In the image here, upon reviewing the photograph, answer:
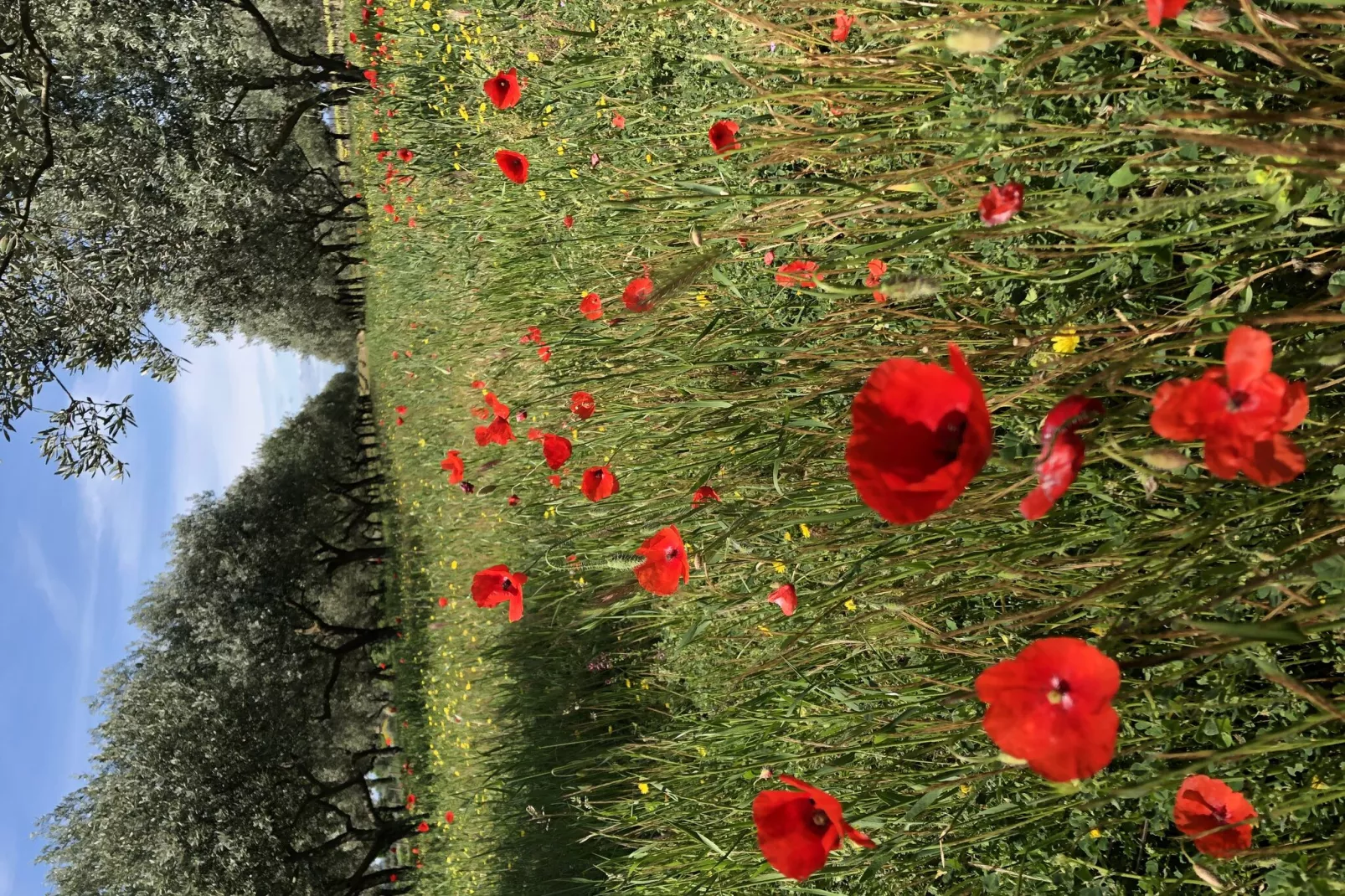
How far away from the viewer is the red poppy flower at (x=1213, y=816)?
1.36 m

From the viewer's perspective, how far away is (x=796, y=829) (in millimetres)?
1705

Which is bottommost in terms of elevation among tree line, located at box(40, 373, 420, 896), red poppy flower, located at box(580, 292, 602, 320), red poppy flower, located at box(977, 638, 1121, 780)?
tree line, located at box(40, 373, 420, 896)

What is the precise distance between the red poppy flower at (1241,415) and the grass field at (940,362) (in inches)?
2.7

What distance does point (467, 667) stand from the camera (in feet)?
24.0

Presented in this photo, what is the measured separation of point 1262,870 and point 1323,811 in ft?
0.87

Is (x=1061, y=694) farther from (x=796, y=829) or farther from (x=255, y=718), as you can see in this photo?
(x=255, y=718)

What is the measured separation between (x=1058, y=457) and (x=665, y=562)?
145cm

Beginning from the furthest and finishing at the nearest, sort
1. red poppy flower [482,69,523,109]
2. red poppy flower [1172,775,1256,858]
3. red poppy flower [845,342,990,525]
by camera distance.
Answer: red poppy flower [482,69,523,109] < red poppy flower [1172,775,1256,858] < red poppy flower [845,342,990,525]

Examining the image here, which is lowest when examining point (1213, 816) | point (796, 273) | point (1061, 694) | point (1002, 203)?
point (1213, 816)

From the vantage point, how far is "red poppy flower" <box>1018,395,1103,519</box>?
1143 mm

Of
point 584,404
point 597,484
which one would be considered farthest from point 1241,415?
point 584,404

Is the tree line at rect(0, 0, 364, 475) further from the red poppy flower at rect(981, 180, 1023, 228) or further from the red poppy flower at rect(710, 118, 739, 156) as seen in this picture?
the red poppy flower at rect(981, 180, 1023, 228)

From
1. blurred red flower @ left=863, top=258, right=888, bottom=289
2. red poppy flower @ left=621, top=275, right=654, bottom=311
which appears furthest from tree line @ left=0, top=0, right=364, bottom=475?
blurred red flower @ left=863, top=258, right=888, bottom=289

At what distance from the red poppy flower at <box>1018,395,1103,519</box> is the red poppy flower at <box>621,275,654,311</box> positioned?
1.20 m
